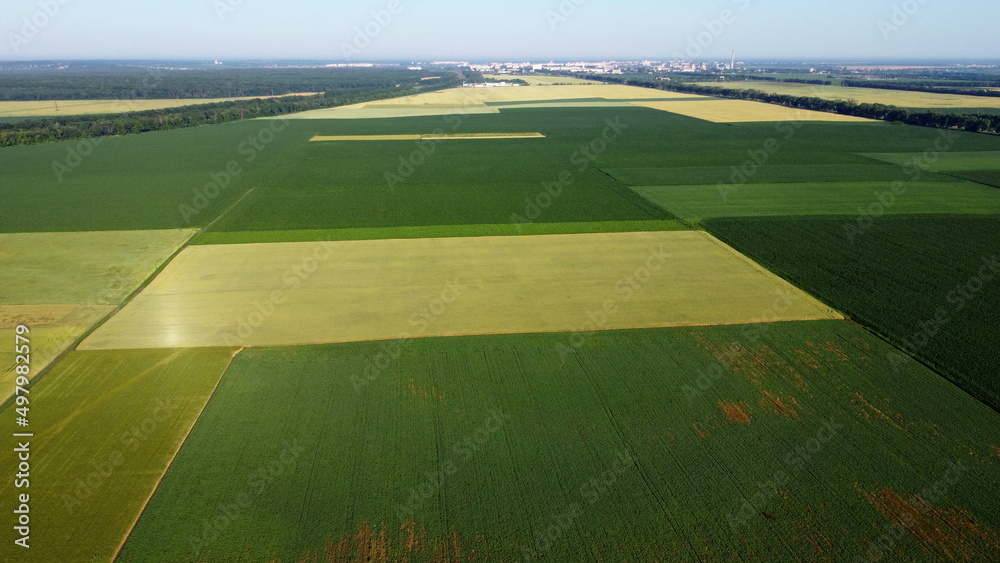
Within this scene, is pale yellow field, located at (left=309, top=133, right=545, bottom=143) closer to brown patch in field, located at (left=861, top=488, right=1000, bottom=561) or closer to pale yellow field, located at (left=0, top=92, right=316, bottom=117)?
pale yellow field, located at (left=0, top=92, right=316, bottom=117)

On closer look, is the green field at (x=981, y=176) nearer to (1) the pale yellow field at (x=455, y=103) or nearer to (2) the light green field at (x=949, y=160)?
(2) the light green field at (x=949, y=160)

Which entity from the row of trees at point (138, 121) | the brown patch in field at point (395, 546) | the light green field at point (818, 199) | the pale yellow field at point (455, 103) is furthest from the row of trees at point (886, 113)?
the row of trees at point (138, 121)

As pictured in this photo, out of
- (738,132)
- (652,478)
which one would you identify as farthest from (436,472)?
(738,132)

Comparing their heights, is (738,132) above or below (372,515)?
above

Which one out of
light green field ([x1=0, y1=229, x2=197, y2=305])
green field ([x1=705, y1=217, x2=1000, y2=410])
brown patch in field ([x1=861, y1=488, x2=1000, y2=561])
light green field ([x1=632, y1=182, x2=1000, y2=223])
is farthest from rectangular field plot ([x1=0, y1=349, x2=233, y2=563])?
light green field ([x1=632, y1=182, x2=1000, y2=223])

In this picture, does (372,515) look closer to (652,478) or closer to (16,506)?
(652,478)

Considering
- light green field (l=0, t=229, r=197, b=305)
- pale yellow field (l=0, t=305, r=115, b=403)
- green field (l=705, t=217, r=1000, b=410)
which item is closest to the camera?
pale yellow field (l=0, t=305, r=115, b=403)
